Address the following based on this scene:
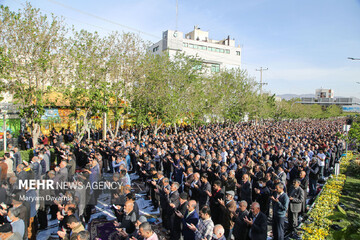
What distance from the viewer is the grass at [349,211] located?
6.39 feet

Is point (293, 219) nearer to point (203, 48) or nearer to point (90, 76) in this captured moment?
point (90, 76)

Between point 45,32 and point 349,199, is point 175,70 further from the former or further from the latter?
point 349,199

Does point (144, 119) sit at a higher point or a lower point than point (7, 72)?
lower

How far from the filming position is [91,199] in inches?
283

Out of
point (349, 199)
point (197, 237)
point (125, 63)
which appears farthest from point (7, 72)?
point (349, 199)

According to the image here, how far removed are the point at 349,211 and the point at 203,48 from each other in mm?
57594

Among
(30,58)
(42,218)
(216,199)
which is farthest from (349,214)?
(30,58)

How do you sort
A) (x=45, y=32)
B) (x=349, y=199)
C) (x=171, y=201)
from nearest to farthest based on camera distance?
(x=171, y=201), (x=349, y=199), (x=45, y=32)

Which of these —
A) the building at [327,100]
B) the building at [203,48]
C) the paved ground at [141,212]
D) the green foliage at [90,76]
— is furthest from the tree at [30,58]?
the building at [327,100]

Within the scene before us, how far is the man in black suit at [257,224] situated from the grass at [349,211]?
1.43 metres

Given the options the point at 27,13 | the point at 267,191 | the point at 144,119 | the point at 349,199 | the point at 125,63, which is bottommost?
the point at 349,199

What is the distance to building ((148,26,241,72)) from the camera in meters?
50.0

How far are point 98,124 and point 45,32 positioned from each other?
36.3ft

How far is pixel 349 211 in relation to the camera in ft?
7.51
